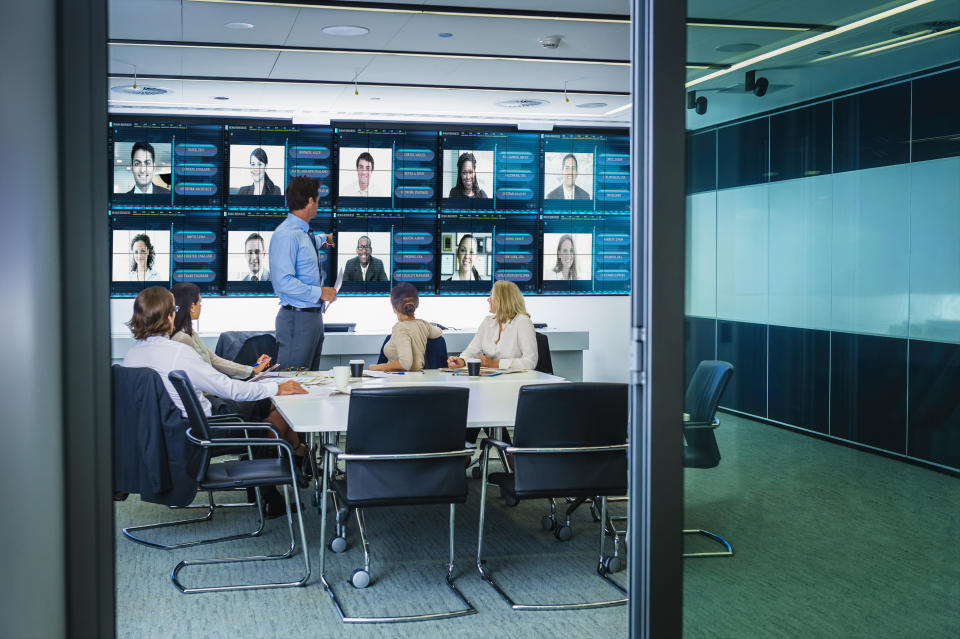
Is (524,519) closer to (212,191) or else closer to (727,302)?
(727,302)

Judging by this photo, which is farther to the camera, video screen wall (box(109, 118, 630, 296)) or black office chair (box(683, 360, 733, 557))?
video screen wall (box(109, 118, 630, 296))

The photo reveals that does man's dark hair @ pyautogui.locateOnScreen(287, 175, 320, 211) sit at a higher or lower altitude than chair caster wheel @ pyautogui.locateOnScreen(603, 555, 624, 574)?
higher

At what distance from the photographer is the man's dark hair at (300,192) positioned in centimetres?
605

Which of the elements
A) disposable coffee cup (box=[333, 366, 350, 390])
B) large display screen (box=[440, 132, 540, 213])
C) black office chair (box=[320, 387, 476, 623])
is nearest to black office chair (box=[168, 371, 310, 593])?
black office chair (box=[320, 387, 476, 623])

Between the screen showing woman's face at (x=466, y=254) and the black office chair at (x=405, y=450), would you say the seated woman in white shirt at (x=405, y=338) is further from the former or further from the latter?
the screen showing woman's face at (x=466, y=254)

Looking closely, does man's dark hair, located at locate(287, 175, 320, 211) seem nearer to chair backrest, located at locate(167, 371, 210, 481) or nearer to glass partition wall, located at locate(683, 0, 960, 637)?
chair backrest, located at locate(167, 371, 210, 481)

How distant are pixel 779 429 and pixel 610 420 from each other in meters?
1.47

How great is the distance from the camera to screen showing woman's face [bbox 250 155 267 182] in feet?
27.6

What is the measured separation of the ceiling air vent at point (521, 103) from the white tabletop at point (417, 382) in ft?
10.2

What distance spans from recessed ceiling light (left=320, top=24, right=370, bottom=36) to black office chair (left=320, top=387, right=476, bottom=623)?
110 inches

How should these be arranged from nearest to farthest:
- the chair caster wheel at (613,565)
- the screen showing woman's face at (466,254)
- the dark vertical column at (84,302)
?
the dark vertical column at (84,302)
the chair caster wheel at (613,565)
the screen showing woman's face at (466,254)

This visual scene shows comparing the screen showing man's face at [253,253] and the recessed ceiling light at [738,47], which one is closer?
the recessed ceiling light at [738,47]

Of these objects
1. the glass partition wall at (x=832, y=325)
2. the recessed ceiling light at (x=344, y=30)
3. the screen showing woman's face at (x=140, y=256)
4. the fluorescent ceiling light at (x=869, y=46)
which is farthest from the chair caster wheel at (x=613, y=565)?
the screen showing woman's face at (x=140, y=256)

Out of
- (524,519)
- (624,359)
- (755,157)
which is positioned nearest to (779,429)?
(755,157)
